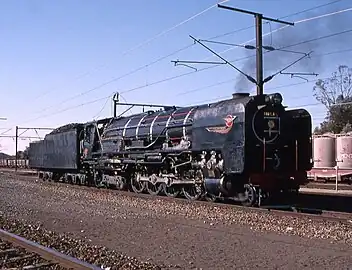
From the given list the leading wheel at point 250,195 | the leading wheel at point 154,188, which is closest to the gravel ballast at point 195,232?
the leading wheel at point 250,195

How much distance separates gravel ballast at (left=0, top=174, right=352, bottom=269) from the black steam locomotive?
3.82 feet

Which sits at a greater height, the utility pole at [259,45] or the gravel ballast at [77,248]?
the utility pole at [259,45]

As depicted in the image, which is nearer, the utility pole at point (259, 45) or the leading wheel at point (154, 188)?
the leading wheel at point (154, 188)

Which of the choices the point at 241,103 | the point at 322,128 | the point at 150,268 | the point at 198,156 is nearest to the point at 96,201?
the point at 198,156

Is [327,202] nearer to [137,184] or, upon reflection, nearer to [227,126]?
[227,126]

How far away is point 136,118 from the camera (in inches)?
904

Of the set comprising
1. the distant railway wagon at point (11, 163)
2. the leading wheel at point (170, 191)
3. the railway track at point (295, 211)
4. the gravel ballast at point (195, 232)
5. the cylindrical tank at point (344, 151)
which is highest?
the cylindrical tank at point (344, 151)

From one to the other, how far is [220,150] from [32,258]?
29.6ft

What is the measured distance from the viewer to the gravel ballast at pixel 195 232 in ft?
27.3

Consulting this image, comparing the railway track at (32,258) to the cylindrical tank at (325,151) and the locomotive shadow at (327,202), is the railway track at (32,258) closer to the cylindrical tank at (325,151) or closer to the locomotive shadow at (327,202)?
the locomotive shadow at (327,202)

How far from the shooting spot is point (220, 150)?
16.0 m

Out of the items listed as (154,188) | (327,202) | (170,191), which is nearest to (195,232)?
(327,202)

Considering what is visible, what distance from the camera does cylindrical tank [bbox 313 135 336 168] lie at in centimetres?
3256

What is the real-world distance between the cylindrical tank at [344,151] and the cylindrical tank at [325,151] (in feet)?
1.64
